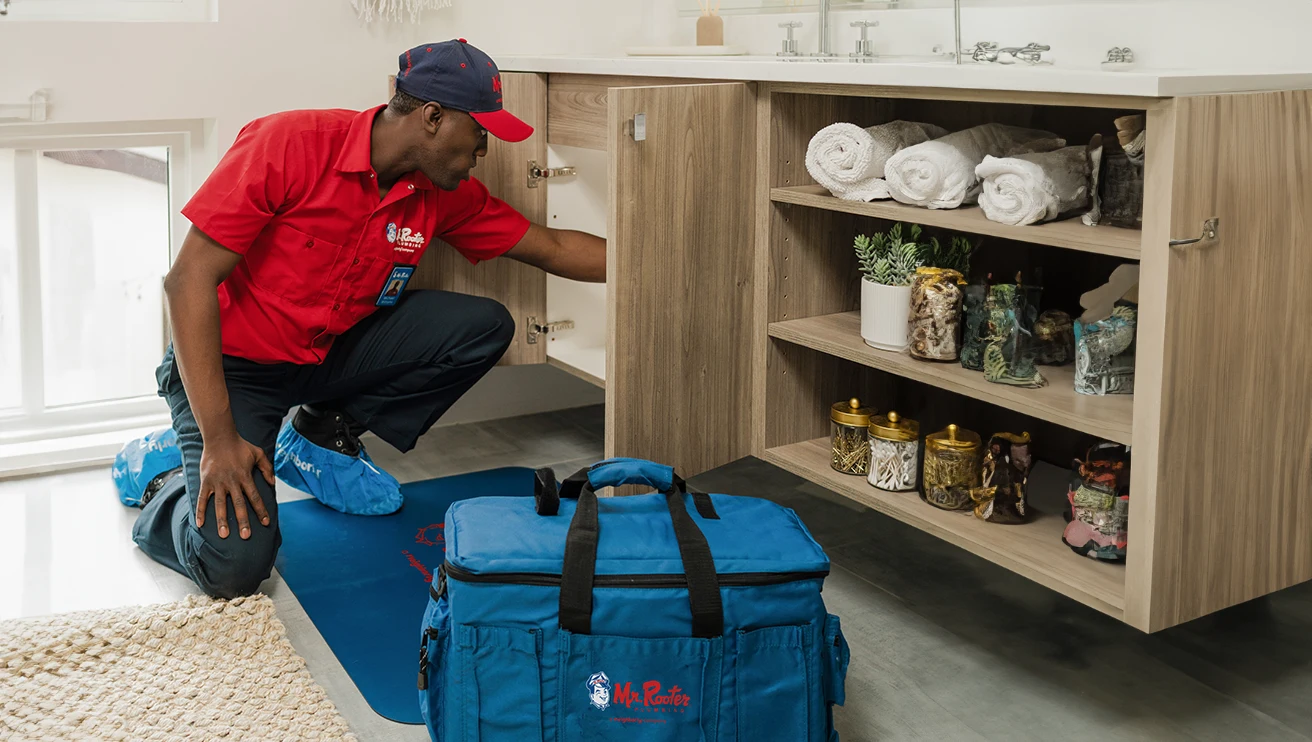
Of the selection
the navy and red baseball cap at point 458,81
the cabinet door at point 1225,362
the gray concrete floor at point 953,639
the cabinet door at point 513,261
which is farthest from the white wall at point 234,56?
the cabinet door at point 1225,362

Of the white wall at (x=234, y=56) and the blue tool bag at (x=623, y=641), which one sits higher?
the white wall at (x=234, y=56)

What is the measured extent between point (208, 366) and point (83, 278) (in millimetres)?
964

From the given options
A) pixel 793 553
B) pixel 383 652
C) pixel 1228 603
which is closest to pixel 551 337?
pixel 383 652

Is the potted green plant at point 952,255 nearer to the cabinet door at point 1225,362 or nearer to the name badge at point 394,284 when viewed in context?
the cabinet door at point 1225,362

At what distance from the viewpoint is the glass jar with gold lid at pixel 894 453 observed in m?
1.86

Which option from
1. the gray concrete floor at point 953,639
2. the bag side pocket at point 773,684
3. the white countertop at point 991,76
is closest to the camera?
the white countertop at point 991,76

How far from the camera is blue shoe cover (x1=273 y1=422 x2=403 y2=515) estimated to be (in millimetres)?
2363

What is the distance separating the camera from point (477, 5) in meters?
2.81

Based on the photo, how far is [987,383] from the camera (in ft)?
5.60

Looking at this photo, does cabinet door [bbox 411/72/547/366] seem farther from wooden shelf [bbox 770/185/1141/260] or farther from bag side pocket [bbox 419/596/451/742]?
bag side pocket [bbox 419/596/451/742]

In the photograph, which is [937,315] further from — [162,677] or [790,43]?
[162,677]

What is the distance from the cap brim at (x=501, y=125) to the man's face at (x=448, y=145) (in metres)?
0.02

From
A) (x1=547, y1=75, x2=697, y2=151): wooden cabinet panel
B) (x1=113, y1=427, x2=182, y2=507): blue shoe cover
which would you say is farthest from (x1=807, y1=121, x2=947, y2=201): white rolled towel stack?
(x1=113, y1=427, x2=182, y2=507): blue shoe cover

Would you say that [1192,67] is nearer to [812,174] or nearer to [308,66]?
[812,174]
